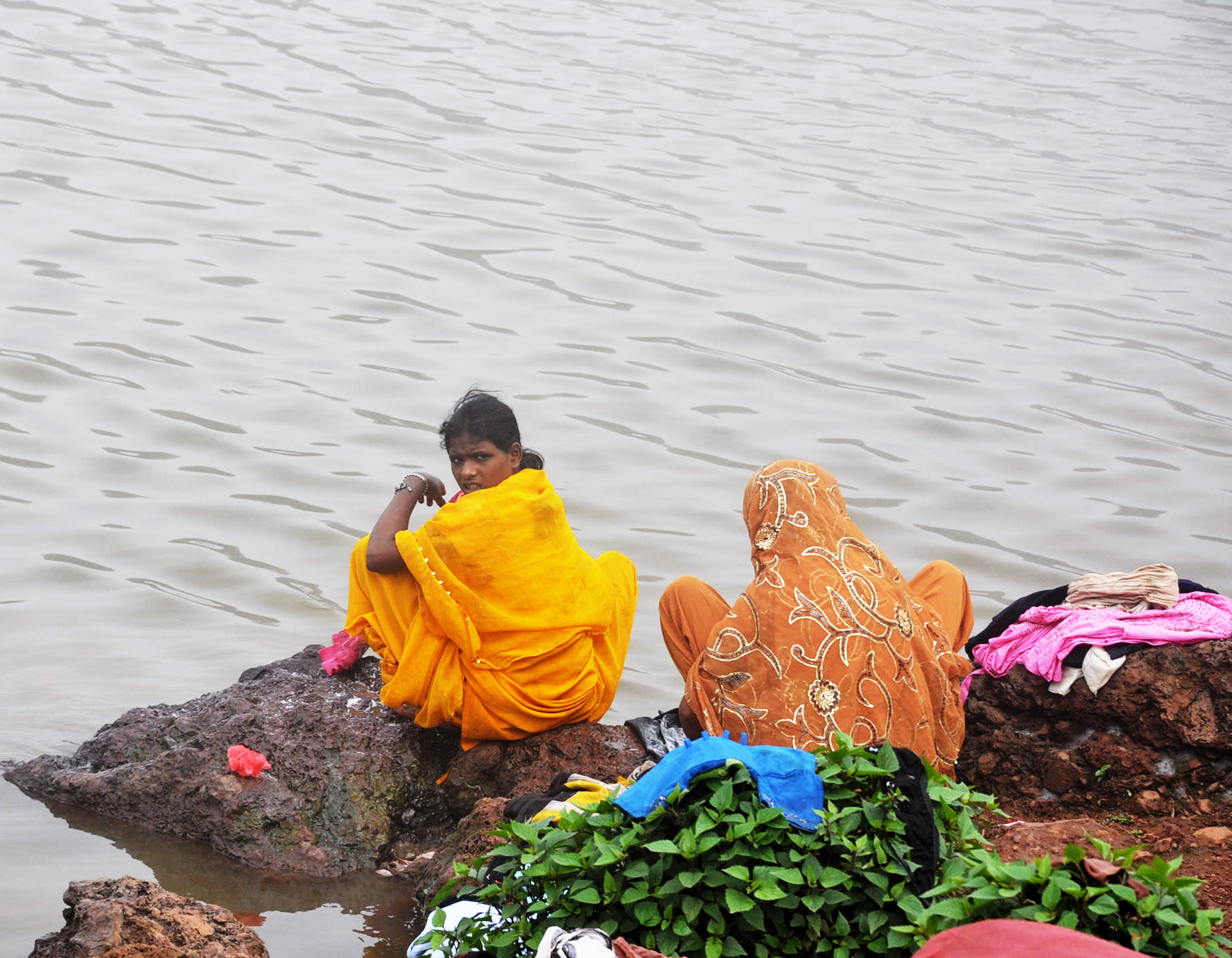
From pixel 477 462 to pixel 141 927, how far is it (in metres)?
1.90

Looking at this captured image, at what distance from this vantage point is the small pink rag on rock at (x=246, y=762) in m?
4.12

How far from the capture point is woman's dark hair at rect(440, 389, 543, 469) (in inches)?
173

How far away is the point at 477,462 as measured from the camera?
14.5 feet

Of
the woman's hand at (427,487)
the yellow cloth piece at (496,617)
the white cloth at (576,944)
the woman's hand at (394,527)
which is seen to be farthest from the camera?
the woman's hand at (427,487)

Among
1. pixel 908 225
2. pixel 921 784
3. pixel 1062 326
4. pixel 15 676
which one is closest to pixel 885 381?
pixel 1062 326

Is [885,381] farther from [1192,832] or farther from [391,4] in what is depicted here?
[391,4]

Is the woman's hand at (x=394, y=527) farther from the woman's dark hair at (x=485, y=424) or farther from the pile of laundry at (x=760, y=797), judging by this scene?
the pile of laundry at (x=760, y=797)

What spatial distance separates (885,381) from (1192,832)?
6.28 metres

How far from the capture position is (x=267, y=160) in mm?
12945

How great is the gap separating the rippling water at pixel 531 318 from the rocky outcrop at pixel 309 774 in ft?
0.36

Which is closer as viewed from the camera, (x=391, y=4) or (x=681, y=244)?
(x=681, y=244)

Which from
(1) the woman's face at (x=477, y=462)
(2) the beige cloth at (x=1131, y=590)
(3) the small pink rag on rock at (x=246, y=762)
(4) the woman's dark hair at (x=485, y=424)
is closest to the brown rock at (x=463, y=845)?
(3) the small pink rag on rock at (x=246, y=762)

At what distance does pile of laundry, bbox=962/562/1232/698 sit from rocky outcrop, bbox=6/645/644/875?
1.22 m

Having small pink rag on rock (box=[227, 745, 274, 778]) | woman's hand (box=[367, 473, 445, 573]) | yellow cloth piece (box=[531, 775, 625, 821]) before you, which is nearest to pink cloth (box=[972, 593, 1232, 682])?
yellow cloth piece (box=[531, 775, 625, 821])
